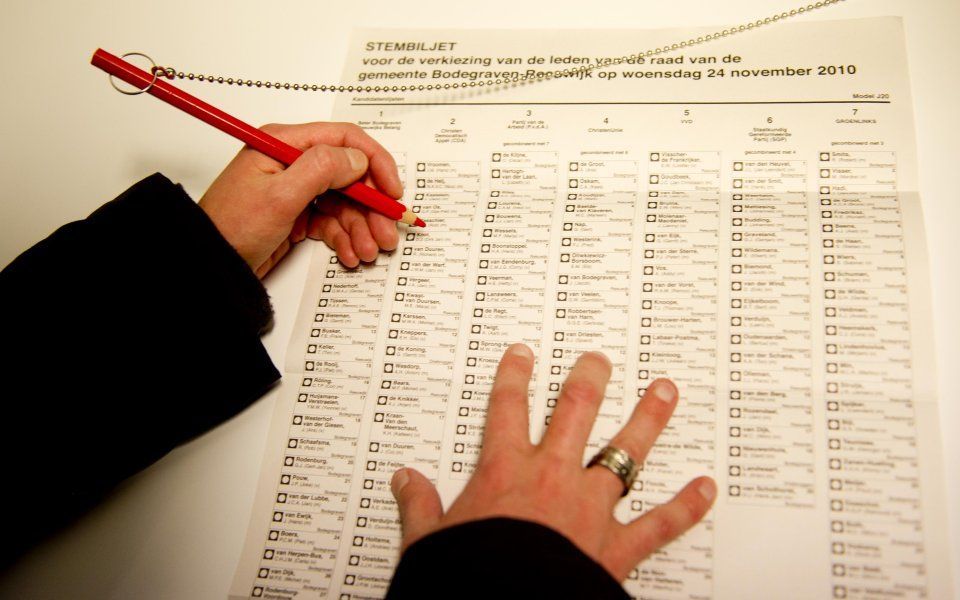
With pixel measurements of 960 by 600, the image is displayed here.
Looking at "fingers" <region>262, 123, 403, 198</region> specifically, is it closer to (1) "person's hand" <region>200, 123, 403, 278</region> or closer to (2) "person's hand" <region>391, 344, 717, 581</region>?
(1) "person's hand" <region>200, 123, 403, 278</region>

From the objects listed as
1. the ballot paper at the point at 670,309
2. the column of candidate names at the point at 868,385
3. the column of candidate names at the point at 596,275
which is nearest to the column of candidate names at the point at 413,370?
the ballot paper at the point at 670,309

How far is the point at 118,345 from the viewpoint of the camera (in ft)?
1.84

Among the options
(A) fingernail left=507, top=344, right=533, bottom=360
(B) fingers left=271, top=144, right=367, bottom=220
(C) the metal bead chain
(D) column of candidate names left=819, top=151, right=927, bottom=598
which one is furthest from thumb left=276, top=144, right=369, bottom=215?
(D) column of candidate names left=819, top=151, right=927, bottom=598

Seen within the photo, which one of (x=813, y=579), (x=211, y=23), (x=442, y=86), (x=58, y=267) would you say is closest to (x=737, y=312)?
(x=813, y=579)

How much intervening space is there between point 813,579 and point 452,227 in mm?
465

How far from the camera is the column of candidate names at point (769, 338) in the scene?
0.54 meters

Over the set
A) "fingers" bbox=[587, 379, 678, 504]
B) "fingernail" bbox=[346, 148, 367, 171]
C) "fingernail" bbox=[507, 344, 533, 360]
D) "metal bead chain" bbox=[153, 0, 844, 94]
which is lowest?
"fingers" bbox=[587, 379, 678, 504]

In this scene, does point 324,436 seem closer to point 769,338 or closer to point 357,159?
point 357,159

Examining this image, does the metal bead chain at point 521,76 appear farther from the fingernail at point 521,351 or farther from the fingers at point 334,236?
the fingernail at point 521,351

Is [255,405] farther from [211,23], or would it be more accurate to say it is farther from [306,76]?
[211,23]

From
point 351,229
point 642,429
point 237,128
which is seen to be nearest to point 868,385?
point 642,429

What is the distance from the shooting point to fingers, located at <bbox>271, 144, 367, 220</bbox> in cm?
63

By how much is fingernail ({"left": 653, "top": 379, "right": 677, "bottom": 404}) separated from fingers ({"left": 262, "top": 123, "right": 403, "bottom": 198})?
0.34m

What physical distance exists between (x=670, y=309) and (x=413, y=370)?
0.26 m
